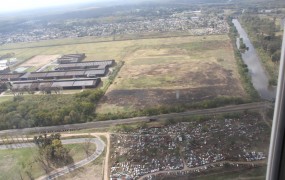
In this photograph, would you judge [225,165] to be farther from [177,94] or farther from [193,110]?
[177,94]

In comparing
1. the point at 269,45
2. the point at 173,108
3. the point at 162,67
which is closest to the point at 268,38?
the point at 269,45

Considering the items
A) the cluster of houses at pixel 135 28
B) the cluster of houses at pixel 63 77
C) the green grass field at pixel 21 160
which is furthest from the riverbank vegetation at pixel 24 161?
the cluster of houses at pixel 135 28

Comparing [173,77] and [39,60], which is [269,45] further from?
[39,60]

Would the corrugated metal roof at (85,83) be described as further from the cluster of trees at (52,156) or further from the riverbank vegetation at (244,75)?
the riverbank vegetation at (244,75)

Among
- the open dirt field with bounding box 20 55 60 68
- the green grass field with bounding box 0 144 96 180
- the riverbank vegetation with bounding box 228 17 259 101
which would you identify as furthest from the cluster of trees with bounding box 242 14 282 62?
the open dirt field with bounding box 20 55 60 68

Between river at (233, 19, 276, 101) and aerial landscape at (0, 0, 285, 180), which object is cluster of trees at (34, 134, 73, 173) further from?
river at (233, 19, 276, 101)
